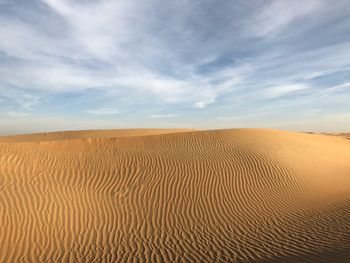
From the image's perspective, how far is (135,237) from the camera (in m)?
7.68

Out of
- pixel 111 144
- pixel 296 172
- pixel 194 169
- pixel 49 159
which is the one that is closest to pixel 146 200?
pixel 194 169

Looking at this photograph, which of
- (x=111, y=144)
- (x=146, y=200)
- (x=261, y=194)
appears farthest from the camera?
(x=111, y=144)

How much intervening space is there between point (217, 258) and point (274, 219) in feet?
11.2

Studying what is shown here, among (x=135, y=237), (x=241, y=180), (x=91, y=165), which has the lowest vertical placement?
(x=135, y=237)

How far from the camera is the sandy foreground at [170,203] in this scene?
676 cm

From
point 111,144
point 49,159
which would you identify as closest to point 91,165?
point 49,159

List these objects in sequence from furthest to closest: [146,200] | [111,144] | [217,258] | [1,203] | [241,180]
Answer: [111,144], [241,180], [146,200], [1,203], [217,258]

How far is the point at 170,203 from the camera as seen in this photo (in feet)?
32.1

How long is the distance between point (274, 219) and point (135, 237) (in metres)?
4.58

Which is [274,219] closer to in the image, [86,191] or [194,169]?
[194,169]

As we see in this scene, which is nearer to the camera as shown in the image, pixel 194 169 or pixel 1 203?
pixel 1 203

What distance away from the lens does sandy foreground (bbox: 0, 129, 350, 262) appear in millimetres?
6758

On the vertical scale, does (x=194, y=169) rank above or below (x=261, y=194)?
above

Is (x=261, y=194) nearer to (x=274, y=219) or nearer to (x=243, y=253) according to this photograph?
(x=274, y=219)
